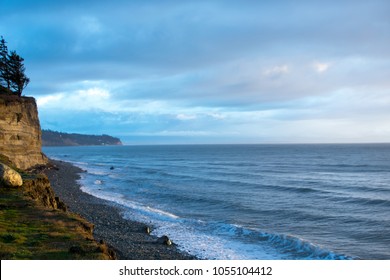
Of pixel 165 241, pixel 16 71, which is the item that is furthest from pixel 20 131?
pixel 165 241

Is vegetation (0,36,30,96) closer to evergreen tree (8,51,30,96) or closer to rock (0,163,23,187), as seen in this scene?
evergreen tree (8,51,30,96)

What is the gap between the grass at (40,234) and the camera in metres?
13.1

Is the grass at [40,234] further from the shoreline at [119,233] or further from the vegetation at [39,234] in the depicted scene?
the shoreline at [119,233]

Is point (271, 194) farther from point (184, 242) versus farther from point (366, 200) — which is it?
point (184, 242)

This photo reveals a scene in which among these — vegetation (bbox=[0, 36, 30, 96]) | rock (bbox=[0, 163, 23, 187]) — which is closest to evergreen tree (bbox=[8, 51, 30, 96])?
vegetation (bbox=[0, 36, 30, 96])

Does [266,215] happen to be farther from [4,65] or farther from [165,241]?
[4,65]

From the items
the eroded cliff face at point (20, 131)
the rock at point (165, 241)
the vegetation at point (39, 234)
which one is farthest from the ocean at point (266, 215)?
the eroded cliff face at point (20, 131)

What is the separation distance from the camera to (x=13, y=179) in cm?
2244

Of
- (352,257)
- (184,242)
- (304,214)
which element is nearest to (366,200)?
(304,214)

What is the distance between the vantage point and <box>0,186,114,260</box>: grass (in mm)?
13117

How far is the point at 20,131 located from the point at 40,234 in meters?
35.2

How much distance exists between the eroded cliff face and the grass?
84.6 feet

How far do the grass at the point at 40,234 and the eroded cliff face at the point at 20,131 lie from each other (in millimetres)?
25772

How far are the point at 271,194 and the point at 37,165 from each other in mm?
34809
